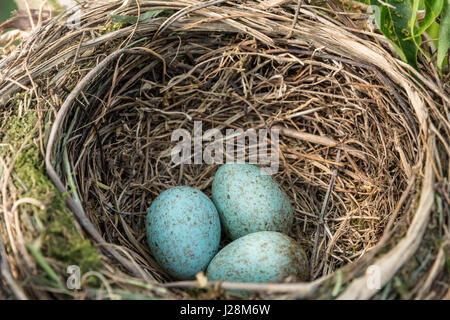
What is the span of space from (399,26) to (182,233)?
0.99m

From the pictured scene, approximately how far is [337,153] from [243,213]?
1.45 feet

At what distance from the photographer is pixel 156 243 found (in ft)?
4.59

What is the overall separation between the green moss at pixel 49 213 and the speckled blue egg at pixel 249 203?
57 centimetres

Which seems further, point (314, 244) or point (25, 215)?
point (314, 244)

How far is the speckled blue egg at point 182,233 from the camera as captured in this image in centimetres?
136

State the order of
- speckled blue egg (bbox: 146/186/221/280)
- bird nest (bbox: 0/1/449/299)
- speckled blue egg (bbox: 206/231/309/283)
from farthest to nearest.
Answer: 1. speckled blue egg (bbox: 146/186/221/280)
2. speckled blue egg (bbox: 206/231/309/283)
3. bird nest (bbox: 0/1/449/299)

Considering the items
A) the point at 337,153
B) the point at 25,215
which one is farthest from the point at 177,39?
the point at 25,215

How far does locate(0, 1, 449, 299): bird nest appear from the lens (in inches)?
43.6

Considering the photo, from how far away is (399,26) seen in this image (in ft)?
4.38

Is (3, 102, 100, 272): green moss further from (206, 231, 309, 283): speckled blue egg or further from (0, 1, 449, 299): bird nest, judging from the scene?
(206, 231, 309, 283): speckled blue egg

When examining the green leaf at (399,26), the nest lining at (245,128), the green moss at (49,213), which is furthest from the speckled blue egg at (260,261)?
the green leaf at (399,26)

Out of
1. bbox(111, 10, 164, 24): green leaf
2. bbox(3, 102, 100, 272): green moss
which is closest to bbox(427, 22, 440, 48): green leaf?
bbox(111, 10, 164, 24): green leaf
